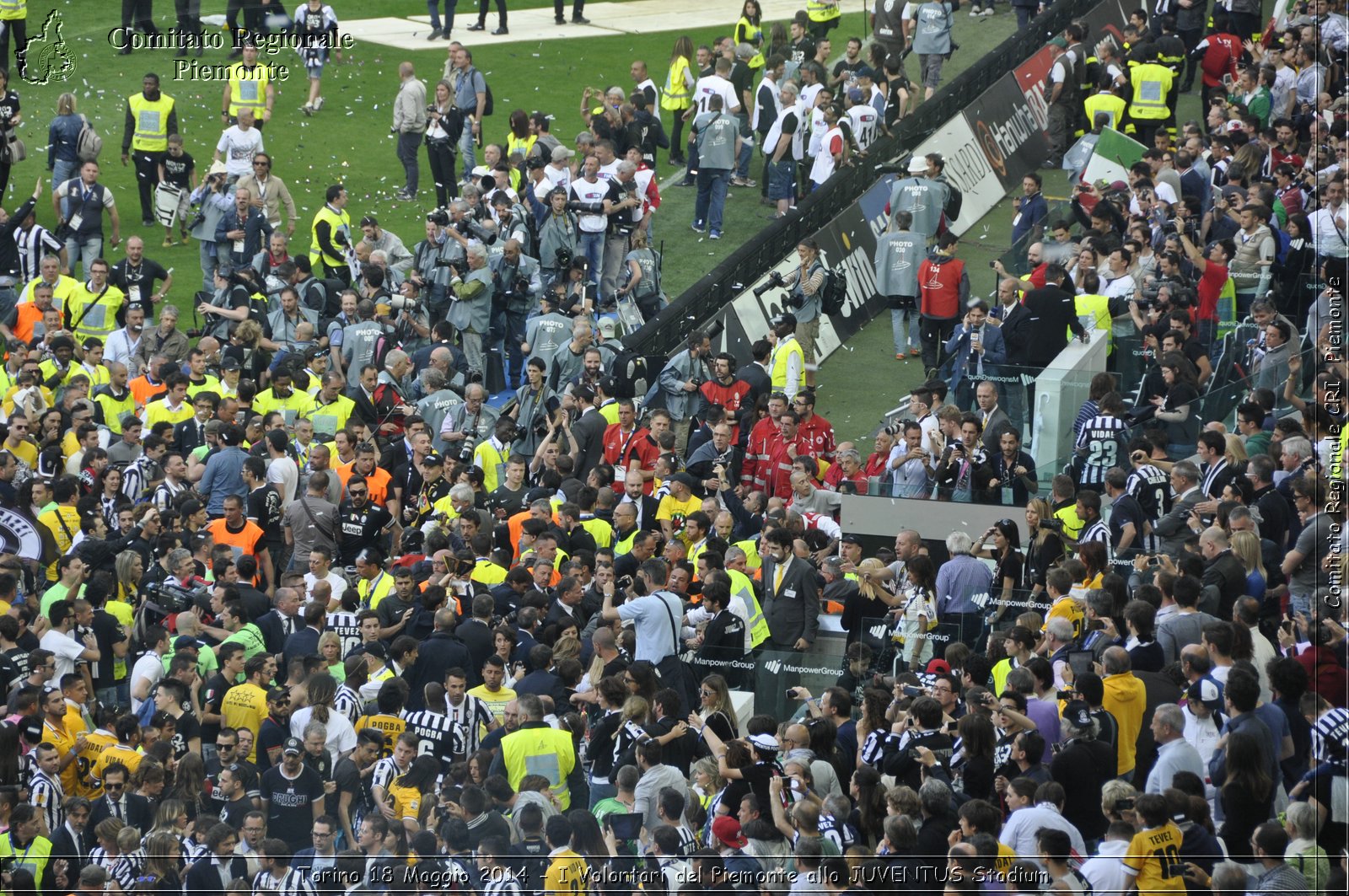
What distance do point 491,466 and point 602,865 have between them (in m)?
6.49

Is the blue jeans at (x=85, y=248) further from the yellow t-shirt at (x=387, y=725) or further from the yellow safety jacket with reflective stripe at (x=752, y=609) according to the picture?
the yellow t-shirt at (x=387, y=725)

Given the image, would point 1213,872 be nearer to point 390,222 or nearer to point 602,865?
point 602,865

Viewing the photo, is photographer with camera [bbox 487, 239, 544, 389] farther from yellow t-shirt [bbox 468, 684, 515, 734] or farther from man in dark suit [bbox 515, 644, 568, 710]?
yellow t-shirt [bbox 468, 684, 515, 734]

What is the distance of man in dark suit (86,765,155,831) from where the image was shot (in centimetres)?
1030

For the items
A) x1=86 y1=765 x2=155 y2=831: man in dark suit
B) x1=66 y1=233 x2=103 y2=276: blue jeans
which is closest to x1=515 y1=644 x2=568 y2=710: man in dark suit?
x1=86 y1=765 x2=155 y2=831: man in dark suit

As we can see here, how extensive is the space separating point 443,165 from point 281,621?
11044mm

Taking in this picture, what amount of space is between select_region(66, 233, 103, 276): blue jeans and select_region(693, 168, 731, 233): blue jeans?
22.2 feet

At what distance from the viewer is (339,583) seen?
12797mm

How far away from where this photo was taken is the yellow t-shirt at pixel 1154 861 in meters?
8.31

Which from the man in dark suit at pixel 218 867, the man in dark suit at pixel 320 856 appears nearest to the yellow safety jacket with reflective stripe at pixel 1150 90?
the man in dark suit at pixel 320 856

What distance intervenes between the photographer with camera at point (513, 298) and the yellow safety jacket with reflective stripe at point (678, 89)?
559cm

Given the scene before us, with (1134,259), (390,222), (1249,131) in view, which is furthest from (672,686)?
(390,222)

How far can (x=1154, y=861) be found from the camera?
832 centimetres

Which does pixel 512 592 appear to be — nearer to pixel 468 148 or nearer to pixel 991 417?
pixel 991 417
